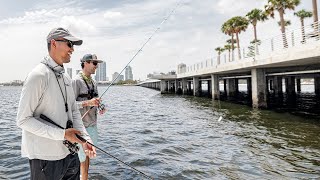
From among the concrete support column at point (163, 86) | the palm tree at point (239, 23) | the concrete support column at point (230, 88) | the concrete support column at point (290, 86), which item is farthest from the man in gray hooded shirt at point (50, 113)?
the concrete support column at point (163, 86)

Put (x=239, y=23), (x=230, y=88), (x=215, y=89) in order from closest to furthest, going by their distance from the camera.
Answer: (x=215, y=89) < (x=230, y=88) < (x=239, y=23)

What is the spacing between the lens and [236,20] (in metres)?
49.6

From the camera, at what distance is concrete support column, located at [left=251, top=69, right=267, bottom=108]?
2306cm

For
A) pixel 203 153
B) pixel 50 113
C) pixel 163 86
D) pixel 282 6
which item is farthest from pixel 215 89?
pixel 50 113

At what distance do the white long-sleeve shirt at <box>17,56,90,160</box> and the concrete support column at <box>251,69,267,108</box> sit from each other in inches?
876

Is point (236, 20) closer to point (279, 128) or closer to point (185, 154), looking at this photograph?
point (279, 128)

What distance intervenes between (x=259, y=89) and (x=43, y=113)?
74.2 feet

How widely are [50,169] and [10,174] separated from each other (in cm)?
452

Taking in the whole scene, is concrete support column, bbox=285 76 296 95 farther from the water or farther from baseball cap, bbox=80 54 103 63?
baseball cap, bbox=80 54 103 63

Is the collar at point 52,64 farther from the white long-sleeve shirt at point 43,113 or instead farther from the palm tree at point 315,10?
the palm tree at point 315,10

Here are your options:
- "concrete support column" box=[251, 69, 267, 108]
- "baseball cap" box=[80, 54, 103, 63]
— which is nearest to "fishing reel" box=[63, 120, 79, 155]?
"baseball cap" box=[80, 54, 103, 63]

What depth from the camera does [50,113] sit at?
279 cm

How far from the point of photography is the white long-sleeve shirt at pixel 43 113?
262cm

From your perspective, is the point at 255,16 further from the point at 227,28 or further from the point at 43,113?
the point at 43,113
